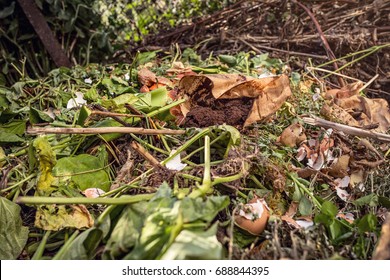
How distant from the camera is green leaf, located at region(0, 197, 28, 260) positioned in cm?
89

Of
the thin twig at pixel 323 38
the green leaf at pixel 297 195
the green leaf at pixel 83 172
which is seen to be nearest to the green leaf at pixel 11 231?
the green leaf at pixel 83 172

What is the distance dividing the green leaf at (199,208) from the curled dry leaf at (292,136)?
502 mm

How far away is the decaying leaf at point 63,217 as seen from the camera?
89 centimetres

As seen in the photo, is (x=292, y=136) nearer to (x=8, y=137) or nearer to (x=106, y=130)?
(x=106, y=130)

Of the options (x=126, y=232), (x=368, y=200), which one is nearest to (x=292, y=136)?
(x=368, y=200)

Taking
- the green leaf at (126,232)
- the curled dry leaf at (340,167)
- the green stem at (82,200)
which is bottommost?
the curled dry leaf at (340,167)

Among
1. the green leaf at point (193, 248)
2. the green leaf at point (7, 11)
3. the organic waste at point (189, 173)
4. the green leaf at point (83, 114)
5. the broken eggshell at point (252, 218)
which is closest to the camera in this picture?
the green leaf at point (193, 248)

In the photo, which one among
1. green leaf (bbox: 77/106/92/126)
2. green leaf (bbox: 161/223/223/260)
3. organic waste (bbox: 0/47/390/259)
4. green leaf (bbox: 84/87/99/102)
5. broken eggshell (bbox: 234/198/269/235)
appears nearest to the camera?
green leaf (bbox: 161/223/223/260)

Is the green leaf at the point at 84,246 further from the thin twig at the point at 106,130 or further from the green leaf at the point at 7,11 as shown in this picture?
the green leaf at the point at 7,11

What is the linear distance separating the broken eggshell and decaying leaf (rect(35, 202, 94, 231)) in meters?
0.29

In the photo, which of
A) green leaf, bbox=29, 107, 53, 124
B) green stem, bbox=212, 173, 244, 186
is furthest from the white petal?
green leaf, bbox=29, 107, 53, 124

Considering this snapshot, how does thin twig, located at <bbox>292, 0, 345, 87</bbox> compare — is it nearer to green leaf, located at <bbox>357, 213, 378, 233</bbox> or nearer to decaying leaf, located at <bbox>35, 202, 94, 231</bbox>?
green leaf, located at <bbox>357, 213, 378, 233</bbox>
